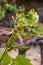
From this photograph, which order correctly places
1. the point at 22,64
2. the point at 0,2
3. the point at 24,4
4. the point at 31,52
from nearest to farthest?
the point at 22,64
the point at 31,52
the point at 0,2
the point at 24,4

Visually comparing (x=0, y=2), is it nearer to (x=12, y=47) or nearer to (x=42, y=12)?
(x=42, y=12)

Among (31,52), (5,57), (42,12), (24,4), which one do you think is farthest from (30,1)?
(5,57)

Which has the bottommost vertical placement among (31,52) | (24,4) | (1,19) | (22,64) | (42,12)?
(22,64)

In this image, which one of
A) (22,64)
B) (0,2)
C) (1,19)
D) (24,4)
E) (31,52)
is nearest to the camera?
(22,64)

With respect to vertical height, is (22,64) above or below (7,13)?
below

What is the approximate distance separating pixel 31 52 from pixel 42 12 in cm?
377

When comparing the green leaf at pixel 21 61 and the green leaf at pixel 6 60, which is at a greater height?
the green leaf at pixel 6 60

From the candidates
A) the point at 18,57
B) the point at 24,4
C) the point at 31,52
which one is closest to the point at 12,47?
the point at 18,57

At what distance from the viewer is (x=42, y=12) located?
7.06 meters

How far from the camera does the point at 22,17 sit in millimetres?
295

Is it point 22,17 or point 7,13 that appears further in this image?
point 7,13

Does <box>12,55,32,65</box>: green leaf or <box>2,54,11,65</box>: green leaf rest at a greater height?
<box>2,54,11,65</box>: green leaf

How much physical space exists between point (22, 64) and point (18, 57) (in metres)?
0.01

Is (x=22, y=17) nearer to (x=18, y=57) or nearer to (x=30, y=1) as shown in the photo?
(x=18, y=57)
